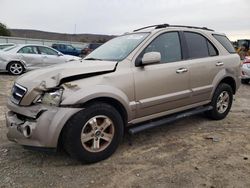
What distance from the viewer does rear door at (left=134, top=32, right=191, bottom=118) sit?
4230mm

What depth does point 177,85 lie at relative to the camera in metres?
4.69

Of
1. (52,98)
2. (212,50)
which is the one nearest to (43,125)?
(52,98)

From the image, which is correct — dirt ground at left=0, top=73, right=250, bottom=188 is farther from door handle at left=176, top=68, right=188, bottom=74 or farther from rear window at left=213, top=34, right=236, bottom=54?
rear window at left=213, top=34, right=236, bottom=54

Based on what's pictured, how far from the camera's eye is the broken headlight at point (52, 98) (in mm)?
3496

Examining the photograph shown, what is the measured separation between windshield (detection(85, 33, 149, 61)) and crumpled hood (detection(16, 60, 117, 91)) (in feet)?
1.40

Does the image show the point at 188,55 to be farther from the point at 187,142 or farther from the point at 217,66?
the point at 187,142

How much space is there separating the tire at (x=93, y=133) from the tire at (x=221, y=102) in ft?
7.80

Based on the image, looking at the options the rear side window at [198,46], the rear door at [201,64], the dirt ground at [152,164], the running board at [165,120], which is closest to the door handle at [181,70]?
the rear door at [201,64]

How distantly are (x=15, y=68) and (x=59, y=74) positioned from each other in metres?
9.96

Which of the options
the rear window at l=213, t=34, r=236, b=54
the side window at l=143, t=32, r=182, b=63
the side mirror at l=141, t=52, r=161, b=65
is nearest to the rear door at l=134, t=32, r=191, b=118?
the side window at l=143, t=32, r=182, b=63

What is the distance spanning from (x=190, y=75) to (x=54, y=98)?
2.41m

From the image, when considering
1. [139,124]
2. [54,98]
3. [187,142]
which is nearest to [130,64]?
[139,124]

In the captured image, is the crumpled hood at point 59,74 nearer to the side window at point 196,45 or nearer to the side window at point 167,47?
the side window at point 167,47

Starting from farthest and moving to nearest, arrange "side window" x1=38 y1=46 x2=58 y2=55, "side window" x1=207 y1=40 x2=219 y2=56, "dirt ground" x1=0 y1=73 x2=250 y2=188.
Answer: "side window" x1=38 y1=46 x2=58 y2=55 → "side window" x1=207 y1=40 x2=219 y2=56 → "dirt ground" x1=0 y1=73 x2=250 y2=188
